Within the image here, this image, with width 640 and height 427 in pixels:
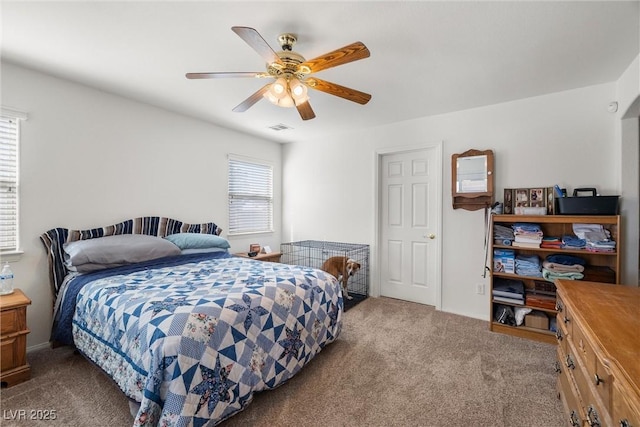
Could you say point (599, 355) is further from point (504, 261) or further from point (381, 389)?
point (504, 261)

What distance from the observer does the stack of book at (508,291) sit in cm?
289

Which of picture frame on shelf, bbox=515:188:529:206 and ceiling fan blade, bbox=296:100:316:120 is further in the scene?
picture frame on shelf, bbox=515:188:529:206

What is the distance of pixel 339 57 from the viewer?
174 cm

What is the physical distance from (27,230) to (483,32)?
400 cm

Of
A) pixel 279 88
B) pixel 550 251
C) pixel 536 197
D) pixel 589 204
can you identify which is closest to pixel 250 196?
pixel 279 88

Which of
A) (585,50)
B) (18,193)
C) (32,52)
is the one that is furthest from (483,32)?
(18,193)

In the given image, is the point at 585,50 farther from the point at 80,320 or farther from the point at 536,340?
the point at 80,320

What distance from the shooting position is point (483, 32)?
1946 mm

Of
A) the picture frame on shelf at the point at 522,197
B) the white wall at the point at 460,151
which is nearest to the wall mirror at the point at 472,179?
the white wall at the point at 460,151

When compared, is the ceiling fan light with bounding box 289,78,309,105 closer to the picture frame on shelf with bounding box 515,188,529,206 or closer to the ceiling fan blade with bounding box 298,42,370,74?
the ceiling fan blade with bounding box 298,42,370,74

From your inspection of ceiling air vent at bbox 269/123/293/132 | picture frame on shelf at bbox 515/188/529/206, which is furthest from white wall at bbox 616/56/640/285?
ceiling air vent at bbox 269/123/293/132

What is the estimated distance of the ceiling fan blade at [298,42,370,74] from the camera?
1615 mm

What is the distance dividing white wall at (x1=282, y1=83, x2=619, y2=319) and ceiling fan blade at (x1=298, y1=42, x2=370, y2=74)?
7.50 ft

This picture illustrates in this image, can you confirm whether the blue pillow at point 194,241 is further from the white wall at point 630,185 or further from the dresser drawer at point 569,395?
the white wall at point 630,185
